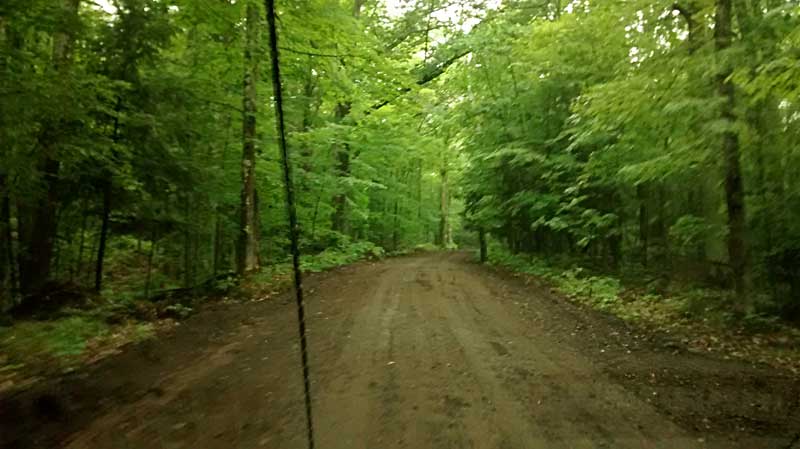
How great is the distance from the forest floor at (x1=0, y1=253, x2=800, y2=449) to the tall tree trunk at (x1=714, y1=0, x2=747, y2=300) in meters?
2.05

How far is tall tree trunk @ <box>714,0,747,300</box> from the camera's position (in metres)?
8.50

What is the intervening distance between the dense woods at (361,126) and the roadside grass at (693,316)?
0.51 metres

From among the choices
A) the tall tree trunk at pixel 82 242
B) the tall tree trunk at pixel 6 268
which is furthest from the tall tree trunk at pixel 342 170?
the tall tree trunk at pixel 6 268

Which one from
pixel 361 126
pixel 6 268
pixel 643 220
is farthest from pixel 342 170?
pixel 6 268

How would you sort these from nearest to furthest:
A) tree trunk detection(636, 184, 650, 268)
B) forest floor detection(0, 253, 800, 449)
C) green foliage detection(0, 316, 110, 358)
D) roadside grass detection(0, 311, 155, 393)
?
forest floor detection(0, 253, 800, 449) → roadside grass detection(0, 311, 155, 393) → green foliage detection(0, 316, 110, 358) → tree trunk detection(636, 184, 650, 268)

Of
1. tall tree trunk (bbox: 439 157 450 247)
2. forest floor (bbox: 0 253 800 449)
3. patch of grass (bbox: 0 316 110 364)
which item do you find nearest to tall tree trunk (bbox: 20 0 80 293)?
patch of grass (bbox: 0 316 110 364)

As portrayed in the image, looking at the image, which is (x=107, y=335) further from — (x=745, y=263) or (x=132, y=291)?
(x=745, y=263)

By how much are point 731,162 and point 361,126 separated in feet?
43.0

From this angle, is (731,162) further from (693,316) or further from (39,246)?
(39,246)

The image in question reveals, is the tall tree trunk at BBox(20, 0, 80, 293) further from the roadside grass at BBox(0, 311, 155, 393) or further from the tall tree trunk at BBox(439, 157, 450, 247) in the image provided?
the tall tree trunk at BBox(439, 157, 450, 247)

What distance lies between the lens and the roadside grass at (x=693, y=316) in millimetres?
7672

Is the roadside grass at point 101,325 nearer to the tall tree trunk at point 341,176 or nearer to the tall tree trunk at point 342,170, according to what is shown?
the tall tree trunk at point 341,176

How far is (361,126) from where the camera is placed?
1995 cm

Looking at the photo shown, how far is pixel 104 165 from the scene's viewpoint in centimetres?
969
